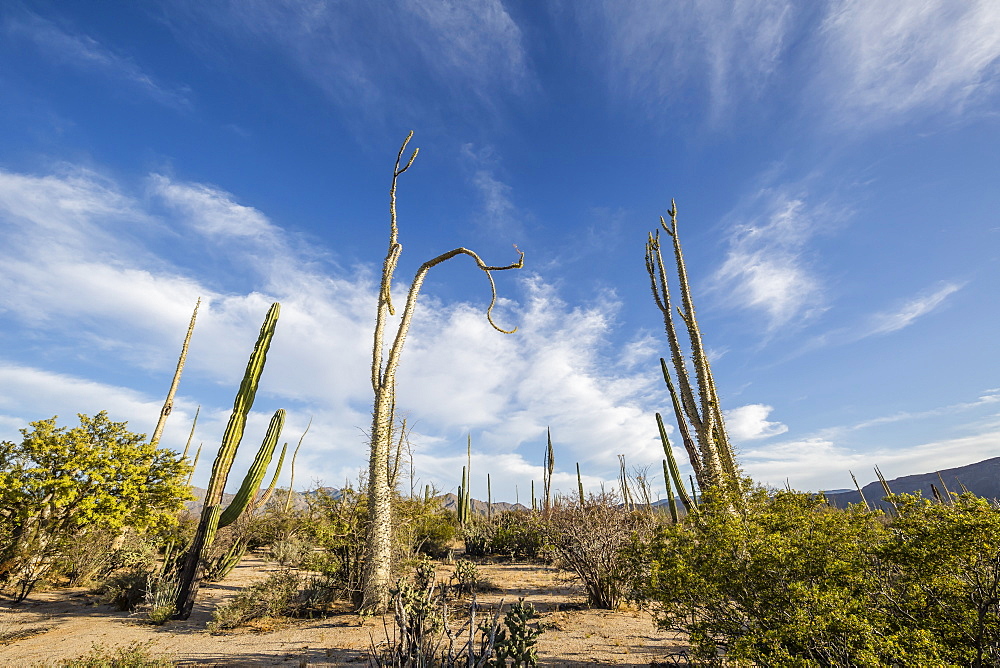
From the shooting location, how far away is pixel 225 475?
7473mm

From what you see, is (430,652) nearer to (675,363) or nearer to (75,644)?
(75,644)

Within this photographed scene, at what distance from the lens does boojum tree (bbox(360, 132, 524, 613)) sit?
6816 millimetres

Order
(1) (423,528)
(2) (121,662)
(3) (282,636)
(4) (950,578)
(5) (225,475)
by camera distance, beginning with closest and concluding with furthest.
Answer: (4) (950,578) < (2) (121,662) < (3) (282,636) < (5) (225,475) < (1) (423,528)

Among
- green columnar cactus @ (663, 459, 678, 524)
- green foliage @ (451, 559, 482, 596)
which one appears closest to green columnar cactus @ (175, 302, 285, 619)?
green foliage @ (451, 559, 482, 596)

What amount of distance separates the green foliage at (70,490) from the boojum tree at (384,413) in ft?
11.5

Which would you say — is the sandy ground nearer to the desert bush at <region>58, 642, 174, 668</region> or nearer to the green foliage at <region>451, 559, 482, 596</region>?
the desert bush at <region>58, 642, 174, 668</region>

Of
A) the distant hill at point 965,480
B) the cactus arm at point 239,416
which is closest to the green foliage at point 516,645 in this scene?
the cactus arm at point 239,416

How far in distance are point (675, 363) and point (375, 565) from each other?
6532 millimetres

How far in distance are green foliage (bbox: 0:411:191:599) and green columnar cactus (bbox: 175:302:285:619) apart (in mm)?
1009

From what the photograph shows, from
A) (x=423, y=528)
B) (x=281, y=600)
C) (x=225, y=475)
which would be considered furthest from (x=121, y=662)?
(x=423, y=528)

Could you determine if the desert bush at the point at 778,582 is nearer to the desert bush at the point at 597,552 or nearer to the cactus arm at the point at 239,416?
the desert bush at the point at 597,552

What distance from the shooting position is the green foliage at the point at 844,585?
2.55 meters

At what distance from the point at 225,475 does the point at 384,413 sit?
2.72 m

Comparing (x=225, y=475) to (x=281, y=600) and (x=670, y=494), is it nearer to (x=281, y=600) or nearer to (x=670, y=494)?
(x=281, y=600)
